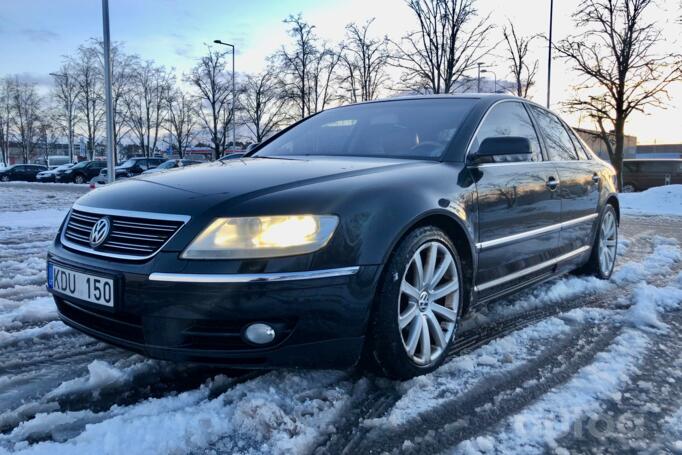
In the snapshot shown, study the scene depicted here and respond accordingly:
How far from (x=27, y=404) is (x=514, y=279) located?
268 centimetres

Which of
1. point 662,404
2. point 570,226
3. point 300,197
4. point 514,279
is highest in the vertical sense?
point 300,197

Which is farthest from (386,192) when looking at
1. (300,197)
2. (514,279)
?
(514,279)

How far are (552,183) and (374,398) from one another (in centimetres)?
217

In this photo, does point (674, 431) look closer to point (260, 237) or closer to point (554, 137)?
point (260, 237)

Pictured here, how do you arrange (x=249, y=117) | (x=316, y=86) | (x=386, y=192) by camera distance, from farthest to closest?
1. (x=249, y=117)
2. (x=316, y=86)
3. (x=386, y=192)

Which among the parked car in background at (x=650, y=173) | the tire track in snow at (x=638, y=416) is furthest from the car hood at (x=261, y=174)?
the parked car in background at (x=650, y=173)

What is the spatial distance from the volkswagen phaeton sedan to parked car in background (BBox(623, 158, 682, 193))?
20.0 m

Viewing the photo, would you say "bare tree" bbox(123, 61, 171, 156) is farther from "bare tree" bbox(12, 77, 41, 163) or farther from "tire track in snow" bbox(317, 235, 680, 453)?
"tire track in snow" bbox(317, 235, 680, 453)

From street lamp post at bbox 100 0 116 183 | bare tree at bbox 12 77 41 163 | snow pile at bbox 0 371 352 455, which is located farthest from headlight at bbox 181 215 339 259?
bare tree at bbox 12 77 41 163

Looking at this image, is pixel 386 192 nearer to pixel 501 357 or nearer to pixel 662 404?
pixel 501 357

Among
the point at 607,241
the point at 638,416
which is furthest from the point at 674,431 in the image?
the point at 607,241

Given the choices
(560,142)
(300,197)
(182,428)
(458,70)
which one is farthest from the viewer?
(458,70)

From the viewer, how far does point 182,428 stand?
205 centimetres

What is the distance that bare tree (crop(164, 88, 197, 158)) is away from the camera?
47.1m
